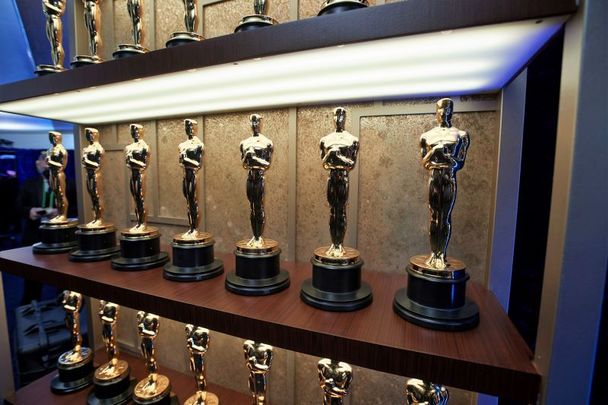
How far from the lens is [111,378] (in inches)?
32.4

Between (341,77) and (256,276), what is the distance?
414 millimetres

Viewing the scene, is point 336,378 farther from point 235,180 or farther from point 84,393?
point 84,393

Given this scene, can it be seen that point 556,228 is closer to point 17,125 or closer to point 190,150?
point 190,150

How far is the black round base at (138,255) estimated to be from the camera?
2.24 feet

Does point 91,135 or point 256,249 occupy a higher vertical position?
point 91,135

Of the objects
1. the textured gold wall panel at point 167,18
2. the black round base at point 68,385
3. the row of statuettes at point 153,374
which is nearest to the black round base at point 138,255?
the row of statuettes at point 153,374

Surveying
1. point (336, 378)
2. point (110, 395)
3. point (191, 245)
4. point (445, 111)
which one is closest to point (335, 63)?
point (445, 111)

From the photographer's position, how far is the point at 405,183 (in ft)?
2.19

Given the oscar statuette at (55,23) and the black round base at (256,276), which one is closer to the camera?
the black round base at (256,276)

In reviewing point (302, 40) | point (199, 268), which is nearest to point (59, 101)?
point (199, 268)

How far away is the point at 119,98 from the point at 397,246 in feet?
2.52

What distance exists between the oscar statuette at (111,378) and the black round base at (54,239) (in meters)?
0.20

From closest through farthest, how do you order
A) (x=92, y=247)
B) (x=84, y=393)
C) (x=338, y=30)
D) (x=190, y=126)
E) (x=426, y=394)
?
(x=338, y=30), (x=426, y=394), (x=190, y=126), (x=92, y=247), (x=84, y=393)

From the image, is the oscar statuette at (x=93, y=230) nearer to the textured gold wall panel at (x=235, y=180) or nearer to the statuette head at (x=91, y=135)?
the statuette head at (x=91, y=135)
